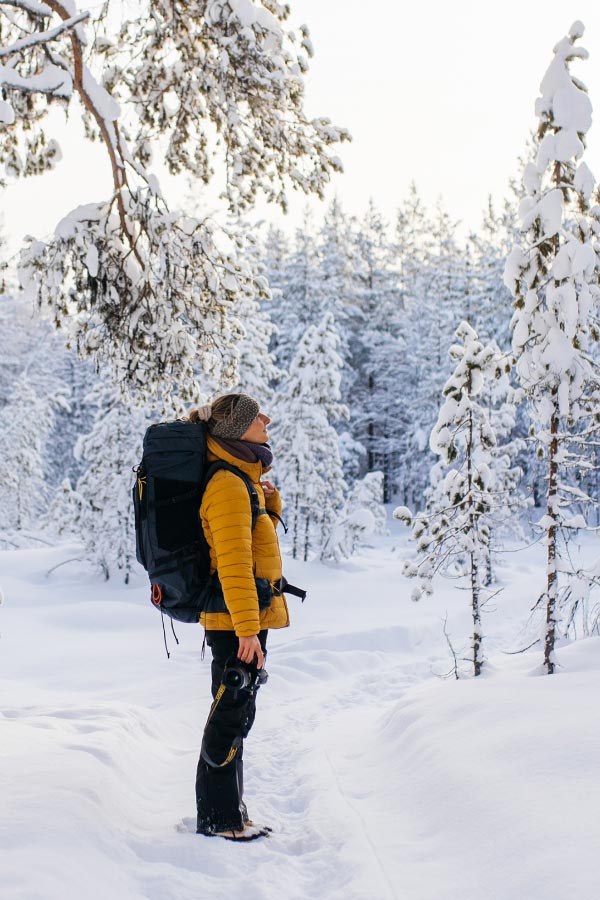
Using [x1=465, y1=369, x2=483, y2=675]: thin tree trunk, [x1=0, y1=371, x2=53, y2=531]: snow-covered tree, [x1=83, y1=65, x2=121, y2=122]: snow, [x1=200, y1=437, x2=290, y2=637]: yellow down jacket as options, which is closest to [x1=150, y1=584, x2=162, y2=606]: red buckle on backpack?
[x1=200, y1=437, x2=290, y2=637]: yellow down jacket

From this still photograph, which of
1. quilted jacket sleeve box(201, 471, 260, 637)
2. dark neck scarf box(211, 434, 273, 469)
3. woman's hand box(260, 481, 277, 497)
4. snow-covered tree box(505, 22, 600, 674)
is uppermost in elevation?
snow-covered tree box(505, 22, 600, 674)

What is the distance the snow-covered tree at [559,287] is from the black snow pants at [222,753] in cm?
347

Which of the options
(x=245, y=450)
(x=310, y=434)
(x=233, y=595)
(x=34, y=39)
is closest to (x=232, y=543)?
(x=233, y=595)

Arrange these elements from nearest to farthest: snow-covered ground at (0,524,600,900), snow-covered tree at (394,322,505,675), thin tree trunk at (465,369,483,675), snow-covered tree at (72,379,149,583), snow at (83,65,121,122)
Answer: snow-covered ground at (0,524,600,900) < snow at (83,65,121,122) < thin tree trunk at (465,369,483,675) < snow-covered tree at (394,322,505,675) < snow-covered tree at (72,379,149,583)

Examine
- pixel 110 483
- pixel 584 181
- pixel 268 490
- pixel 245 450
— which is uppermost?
pixel 584 181

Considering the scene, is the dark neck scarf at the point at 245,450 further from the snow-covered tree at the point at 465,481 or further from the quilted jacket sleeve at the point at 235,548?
the snow-covered tree at the point at 465,481

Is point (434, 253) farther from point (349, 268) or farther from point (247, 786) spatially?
point (247, 786)

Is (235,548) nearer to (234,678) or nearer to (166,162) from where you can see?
(234,678)

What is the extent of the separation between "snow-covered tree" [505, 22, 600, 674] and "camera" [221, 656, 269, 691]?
11.2 feet

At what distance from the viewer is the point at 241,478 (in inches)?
149

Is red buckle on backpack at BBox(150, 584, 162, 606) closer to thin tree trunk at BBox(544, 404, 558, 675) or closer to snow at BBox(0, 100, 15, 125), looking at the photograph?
snow at BBox(0, 100, 15, 125)

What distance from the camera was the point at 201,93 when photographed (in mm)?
6918

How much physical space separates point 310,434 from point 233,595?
54.1 feet

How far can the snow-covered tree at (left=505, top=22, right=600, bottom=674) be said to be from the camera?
6246 mm
